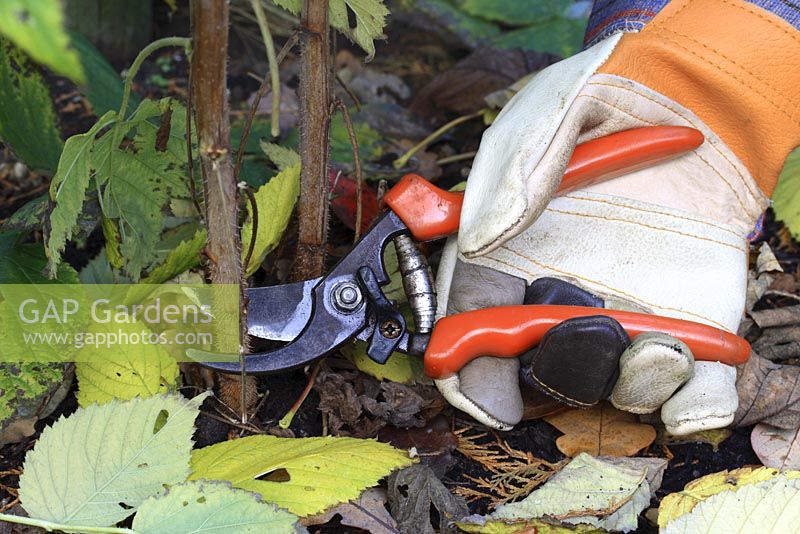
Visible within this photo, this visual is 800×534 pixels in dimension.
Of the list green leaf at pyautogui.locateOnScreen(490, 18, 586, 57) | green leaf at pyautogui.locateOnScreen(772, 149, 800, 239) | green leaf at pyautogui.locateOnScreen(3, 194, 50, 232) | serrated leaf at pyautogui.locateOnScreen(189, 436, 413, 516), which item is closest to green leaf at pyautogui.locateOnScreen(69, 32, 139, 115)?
green leaf at pyautogui.locateOnScreen(3, 194, 50, 232)

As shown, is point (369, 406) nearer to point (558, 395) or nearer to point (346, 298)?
point (346, 298)

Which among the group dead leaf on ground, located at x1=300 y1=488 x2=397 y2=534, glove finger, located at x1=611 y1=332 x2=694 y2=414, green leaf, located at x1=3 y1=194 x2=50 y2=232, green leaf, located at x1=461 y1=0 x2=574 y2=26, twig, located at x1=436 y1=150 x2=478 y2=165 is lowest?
dead leaf on ground, located at x1=300 y1=488 x2=397 y2=534

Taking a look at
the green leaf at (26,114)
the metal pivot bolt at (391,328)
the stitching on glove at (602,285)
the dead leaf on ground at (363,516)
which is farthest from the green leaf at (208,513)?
the green leaf at (26,114)

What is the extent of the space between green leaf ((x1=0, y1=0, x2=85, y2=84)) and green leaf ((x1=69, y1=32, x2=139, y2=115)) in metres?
1.09

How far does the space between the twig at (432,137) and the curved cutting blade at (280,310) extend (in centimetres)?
70

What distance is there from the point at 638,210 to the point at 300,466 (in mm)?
690

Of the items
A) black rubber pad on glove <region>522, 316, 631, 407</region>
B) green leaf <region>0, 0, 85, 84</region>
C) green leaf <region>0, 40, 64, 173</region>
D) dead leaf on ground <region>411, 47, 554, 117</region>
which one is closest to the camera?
green leaf <region>0, 0, 85, 84</region>

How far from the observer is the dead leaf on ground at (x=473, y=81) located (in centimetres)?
221

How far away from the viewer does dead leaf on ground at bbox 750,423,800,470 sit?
134cm

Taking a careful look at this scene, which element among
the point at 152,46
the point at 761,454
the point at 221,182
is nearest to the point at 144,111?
the point at 152,46

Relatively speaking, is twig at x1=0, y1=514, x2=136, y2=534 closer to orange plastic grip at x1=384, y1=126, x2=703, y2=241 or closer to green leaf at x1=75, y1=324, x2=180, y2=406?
green leaf at x1=75, y1=324, x2=180, y2=406

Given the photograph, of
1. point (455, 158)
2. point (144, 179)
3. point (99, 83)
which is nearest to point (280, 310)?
point (144, 179)

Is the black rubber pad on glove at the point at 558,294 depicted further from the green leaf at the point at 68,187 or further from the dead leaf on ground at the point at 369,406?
the green leaf at the point at 68,187

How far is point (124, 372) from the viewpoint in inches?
50.9
